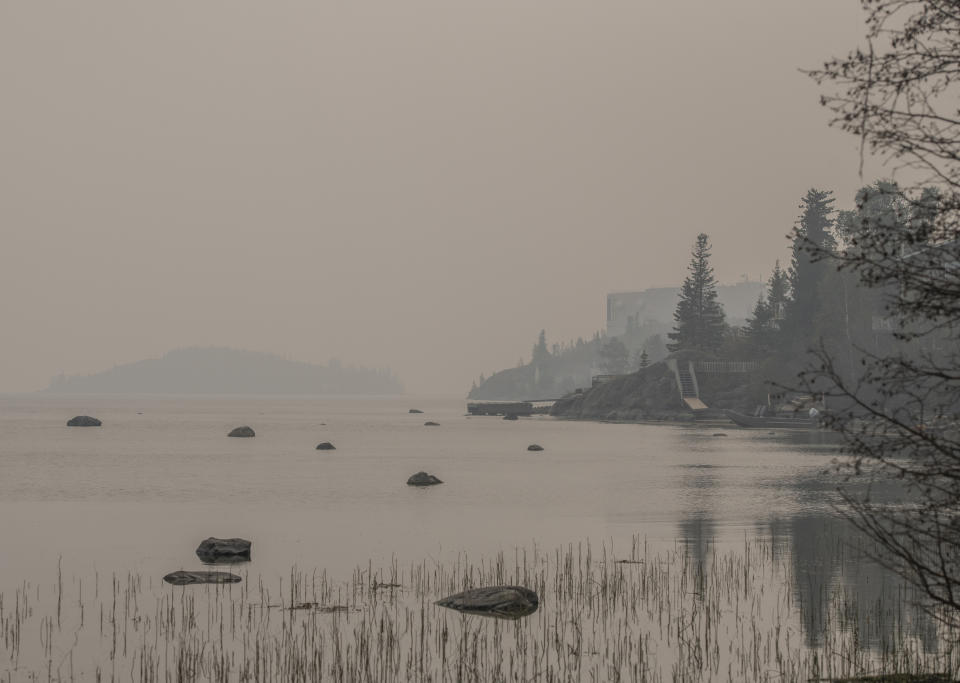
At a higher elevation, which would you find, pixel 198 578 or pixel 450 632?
pixel 450 632

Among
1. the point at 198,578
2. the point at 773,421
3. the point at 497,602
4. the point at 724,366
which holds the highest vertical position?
the point at 724,366

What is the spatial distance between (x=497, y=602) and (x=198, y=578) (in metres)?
9.74

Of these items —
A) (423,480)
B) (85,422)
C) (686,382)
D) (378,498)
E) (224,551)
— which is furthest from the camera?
(686,382)

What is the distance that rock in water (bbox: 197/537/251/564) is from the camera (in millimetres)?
34312

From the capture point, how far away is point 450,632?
2180cm

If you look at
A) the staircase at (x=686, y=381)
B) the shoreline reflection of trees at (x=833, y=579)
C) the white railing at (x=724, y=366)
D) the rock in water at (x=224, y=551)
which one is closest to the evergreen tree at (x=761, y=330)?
the white railing at (x=724, y=366)

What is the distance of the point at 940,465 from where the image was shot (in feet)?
34.1

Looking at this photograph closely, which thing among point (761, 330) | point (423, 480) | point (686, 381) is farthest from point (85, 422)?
point (423, 480)

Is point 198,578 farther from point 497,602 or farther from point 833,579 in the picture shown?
point 833,579

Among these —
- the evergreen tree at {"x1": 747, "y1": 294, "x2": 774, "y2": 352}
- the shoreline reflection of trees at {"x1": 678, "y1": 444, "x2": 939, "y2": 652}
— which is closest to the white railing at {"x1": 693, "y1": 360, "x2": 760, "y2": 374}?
the evergreen tree at {"x1": 747, "y1": 294, "x2": 774, "y2": 352}

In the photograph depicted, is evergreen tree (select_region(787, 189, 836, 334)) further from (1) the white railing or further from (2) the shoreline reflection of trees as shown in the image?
(2) the shoreline reflection of trees

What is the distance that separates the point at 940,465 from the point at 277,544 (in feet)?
109

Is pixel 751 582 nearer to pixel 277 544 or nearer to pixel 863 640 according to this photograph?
pixel 863 640

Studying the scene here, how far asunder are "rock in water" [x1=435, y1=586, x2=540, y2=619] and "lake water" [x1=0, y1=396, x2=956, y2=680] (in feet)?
20.1
